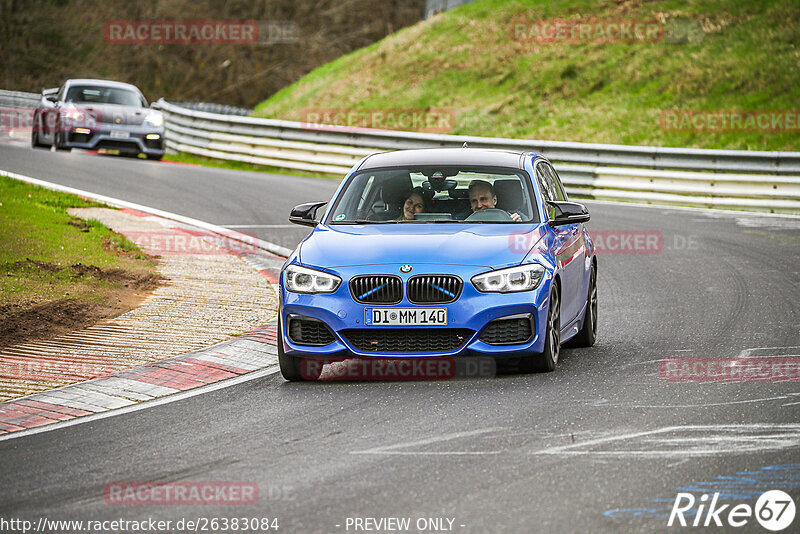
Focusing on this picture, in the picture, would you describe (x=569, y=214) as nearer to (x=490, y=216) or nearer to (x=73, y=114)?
(x=490, y=216)

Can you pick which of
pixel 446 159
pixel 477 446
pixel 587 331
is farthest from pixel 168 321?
pixel 477 446

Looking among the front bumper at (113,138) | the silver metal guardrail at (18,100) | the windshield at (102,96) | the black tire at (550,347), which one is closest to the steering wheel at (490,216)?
the black tire at (550,347)

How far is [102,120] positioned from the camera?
27.9 meters

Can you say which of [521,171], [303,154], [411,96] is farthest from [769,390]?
[411,96]

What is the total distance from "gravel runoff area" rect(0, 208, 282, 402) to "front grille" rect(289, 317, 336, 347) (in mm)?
1353

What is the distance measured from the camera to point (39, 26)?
5381cm

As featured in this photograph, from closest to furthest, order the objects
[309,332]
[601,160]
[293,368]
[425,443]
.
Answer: [425,443], [309,332], [293,368], [601,160]

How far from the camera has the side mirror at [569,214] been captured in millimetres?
9477

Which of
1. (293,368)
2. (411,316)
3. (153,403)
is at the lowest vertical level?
(153,403)

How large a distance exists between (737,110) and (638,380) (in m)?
21.5

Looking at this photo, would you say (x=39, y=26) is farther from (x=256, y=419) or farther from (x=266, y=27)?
(x=256, y=419)

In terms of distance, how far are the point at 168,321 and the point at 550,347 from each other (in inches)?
147

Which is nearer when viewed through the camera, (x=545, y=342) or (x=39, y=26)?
(x=545, y=342)

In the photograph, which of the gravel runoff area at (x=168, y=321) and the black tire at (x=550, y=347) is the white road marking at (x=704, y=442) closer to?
the black tire at (x=550, y=347)
